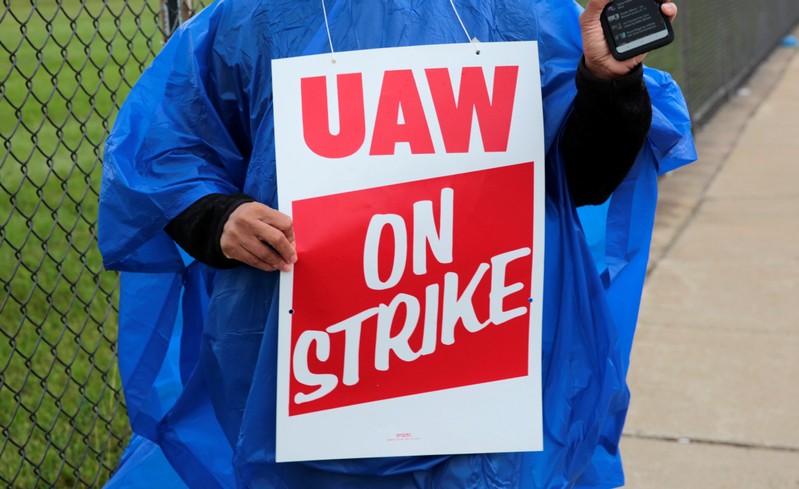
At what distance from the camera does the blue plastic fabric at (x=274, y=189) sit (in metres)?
2.00

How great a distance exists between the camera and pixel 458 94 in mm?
1998

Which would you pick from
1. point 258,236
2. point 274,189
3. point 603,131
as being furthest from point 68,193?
point 603,131

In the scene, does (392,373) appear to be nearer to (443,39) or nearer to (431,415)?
(431,415)

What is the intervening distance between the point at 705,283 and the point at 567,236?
12.0 ft

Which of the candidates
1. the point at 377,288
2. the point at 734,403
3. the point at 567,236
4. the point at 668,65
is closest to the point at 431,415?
the point at 377,288

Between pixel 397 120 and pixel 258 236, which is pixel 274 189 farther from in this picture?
pixel 397 120

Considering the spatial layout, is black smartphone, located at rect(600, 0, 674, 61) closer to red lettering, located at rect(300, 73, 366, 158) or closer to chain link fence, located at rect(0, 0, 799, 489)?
red lettering, located at rect(300, 73, 366, 158)

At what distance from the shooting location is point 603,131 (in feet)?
6.30

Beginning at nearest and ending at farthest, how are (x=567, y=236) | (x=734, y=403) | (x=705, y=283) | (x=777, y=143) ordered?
(x=567, y=236)
(x=734, y=403)
(x=705, y=283)
(x=777, y=143)

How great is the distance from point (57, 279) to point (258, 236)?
1701 mm

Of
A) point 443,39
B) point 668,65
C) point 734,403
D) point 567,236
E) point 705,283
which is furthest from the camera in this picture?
point 668,65

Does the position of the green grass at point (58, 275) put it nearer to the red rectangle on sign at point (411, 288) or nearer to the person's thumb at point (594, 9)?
the red rectangle on sign at point (411, 288)

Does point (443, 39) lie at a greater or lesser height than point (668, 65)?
greater

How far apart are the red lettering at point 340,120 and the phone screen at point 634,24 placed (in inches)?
17.5
